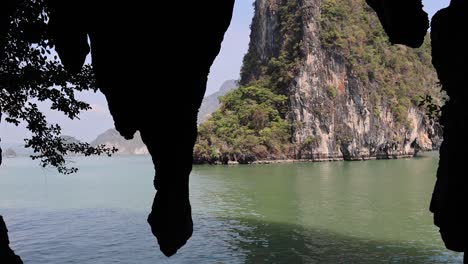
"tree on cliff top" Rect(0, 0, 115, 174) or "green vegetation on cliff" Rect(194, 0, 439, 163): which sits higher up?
"green vegetation on cliff" Rect(194, 0, 439, 163)

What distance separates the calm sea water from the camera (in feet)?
55.9

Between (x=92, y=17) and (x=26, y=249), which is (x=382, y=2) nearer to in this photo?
(x=92, y=17)

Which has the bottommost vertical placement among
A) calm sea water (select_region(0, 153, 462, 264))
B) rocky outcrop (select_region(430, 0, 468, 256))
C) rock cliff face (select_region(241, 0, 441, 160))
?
calm sea water (select_region(0, 153, 462, 264))

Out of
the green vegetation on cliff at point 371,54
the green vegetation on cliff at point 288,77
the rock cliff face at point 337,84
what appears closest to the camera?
the green vegetation on cliff at point 288,77

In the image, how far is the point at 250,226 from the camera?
75.3 ft

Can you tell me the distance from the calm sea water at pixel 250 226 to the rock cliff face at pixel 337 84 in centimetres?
4464

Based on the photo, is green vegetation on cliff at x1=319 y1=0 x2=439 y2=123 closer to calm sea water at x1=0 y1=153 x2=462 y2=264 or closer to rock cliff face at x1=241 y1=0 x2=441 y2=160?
rock cliff face at x1=241 y1=0 x2=441 y2=160

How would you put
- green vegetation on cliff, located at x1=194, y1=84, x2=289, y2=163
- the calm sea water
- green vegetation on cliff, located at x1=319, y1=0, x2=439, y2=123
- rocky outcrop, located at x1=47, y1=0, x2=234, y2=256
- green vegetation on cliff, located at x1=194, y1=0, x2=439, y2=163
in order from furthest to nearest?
green vegetation on cliff, located at x1=319, y1=0, x2=439, y2=123 → green vegetation on cliff, located at x1=194, y1=0, x2=439, y2=163 → green vegetation on cliff, located at x1=194, y1=84, x2=289, y2=163 → the calm sea water → rocky outcrop, located at x1=47, y1=0, x2=234, y2=256

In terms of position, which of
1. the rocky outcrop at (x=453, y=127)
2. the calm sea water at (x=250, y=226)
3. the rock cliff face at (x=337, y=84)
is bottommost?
the calm sea water at (x=250, y=226)

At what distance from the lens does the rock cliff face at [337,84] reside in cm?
8519

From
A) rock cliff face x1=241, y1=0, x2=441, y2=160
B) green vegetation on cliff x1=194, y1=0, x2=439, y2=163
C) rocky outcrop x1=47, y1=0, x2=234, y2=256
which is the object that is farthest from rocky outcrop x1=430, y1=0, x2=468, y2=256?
rock cliff face x1=241, y1=0, x2=441, y2=160

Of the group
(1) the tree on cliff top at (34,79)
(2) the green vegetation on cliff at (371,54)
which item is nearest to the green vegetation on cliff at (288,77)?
(2) the green vegetation on cliff at (371,54)

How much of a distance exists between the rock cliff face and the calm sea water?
4464 cm

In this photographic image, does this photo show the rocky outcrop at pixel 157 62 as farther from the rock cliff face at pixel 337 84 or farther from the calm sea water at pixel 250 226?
the rock cliff face at pixel 337 84
